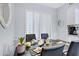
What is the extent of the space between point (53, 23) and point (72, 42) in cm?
37

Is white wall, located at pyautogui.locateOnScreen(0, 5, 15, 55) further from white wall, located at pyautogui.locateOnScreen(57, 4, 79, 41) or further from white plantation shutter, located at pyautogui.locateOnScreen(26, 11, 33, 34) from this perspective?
white wall, located at pyautogui.locateOnScreen(57, 4, 79, 41)

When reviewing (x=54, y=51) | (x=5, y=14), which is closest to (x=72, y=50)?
(x=54, y=51)

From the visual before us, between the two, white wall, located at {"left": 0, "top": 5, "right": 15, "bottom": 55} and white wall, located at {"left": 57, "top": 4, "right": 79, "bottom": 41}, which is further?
white wall, located at {"left": 57, "top": 4, "right": 79, "bottom": 41}

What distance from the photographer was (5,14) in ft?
3.05

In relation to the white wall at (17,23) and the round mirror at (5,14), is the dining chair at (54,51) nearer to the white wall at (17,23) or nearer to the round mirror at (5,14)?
the white wall at (17,23)

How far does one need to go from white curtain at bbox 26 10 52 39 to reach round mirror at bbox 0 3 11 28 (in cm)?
20

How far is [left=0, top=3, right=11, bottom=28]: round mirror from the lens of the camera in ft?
2.84

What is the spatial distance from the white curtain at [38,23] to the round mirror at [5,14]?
0.20m

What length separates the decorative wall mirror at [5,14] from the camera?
864 millimetres

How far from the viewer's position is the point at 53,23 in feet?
3.51

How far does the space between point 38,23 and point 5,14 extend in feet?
1.23

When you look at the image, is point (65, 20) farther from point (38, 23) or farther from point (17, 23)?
point (17, 23)

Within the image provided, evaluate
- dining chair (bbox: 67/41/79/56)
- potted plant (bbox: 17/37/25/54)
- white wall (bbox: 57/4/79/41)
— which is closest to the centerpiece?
potted plant (bbox: 17/37/25/54)

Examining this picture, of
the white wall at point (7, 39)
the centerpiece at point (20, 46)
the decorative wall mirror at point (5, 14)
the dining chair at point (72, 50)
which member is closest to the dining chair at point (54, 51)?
the dining chair at point (72, 50)
